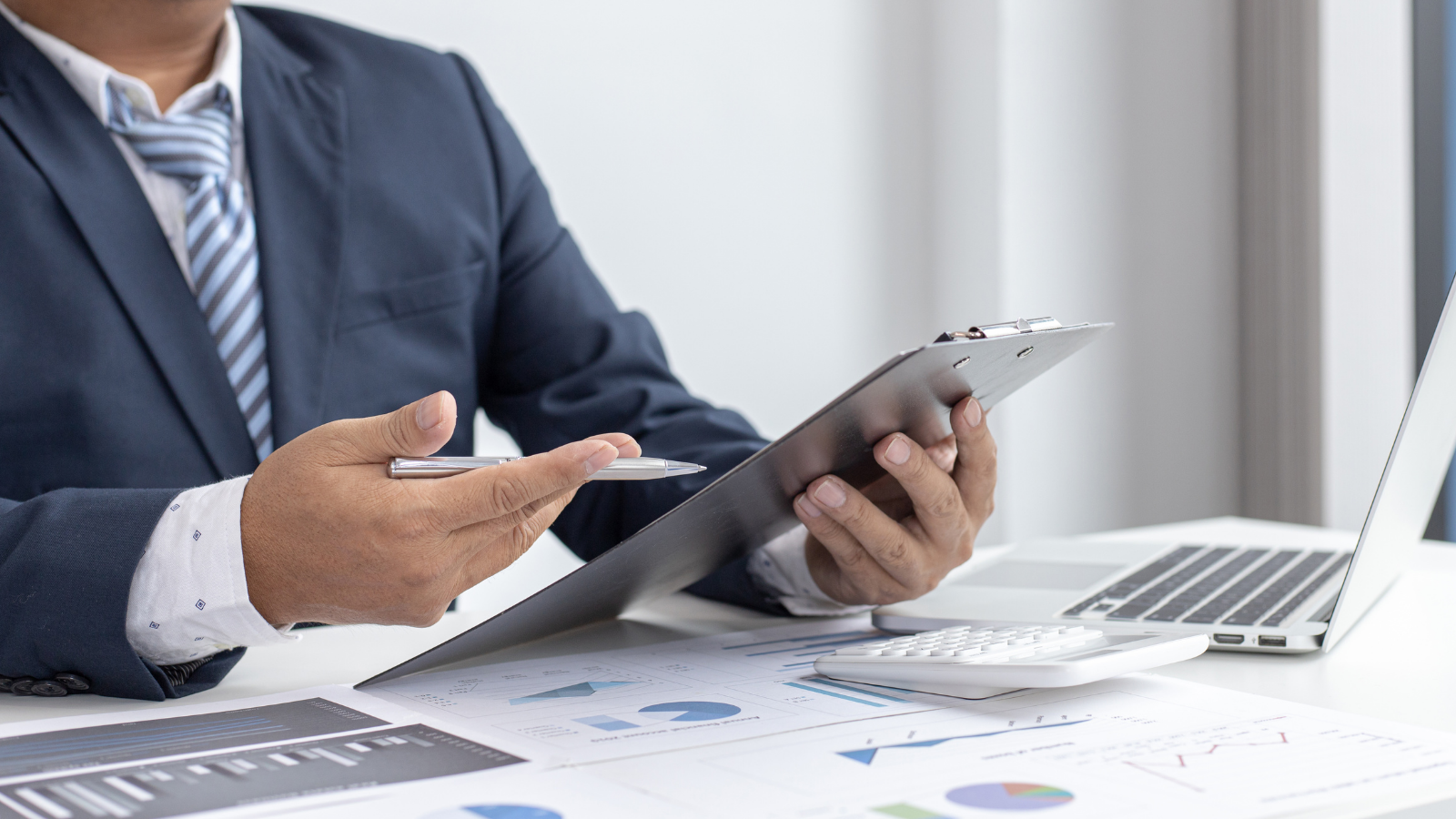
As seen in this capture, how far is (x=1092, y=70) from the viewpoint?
2404 millimetres

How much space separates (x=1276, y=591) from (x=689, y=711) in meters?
0.47

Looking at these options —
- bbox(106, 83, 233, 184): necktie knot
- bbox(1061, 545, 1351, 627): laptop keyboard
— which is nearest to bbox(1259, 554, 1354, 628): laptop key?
bbox(1061, 545, 1351, 627): laptop keyboard

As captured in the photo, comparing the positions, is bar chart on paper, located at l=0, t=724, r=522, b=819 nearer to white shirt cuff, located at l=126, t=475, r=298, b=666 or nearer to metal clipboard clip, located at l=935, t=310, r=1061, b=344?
white shirt cuff, located at l=126, t=475, r=298, b=666

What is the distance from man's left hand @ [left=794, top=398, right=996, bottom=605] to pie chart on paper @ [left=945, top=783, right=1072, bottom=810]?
28 centimetres

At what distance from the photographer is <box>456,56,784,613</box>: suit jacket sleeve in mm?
1039

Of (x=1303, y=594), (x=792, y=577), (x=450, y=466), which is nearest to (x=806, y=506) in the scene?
(x=792, y=577)

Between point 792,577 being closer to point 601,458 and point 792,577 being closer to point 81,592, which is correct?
point 601,458

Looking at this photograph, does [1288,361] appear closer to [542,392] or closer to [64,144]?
[542,392]

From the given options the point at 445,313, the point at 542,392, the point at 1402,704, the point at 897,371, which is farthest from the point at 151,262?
the point at 1402,704

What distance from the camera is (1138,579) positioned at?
0.87 metres

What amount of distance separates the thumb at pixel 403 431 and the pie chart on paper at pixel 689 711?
6.4 inches

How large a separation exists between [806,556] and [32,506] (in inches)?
18.7

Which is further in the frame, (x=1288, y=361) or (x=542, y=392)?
(x=1288, y=361)

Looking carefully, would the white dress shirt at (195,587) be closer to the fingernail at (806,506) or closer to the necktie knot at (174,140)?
the fingernail at (806,506)
